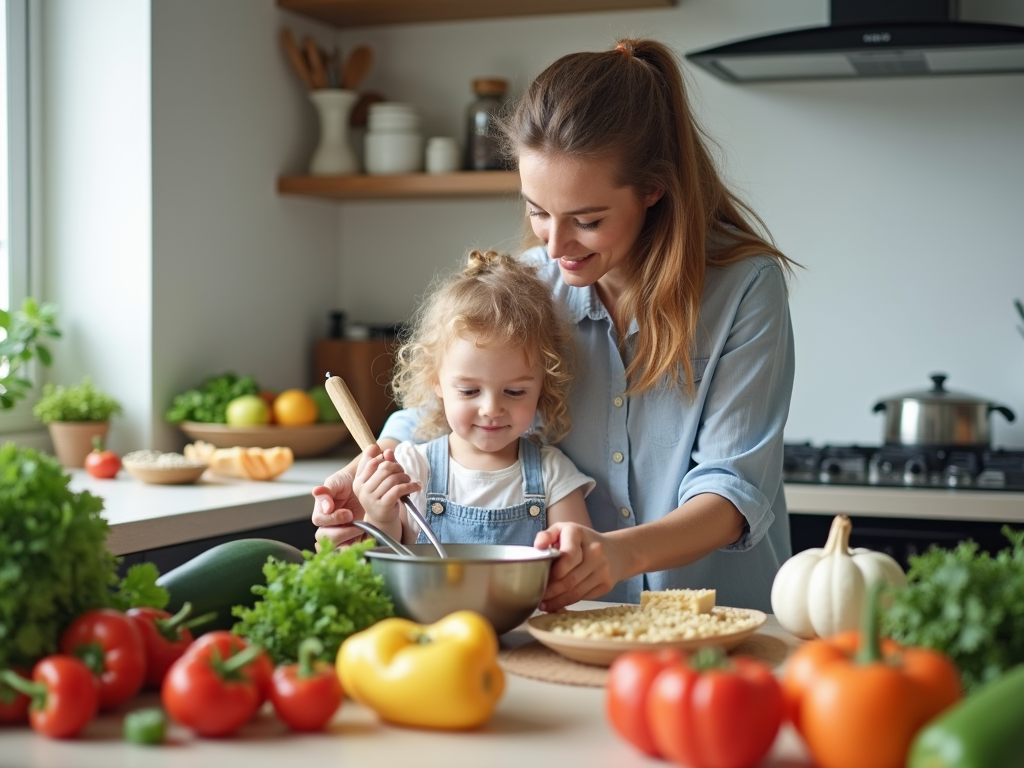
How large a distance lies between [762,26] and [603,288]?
1.68 m

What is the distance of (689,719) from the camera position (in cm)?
86

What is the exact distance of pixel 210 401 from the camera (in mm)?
2947

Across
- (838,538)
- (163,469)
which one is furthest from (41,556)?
(163,469)

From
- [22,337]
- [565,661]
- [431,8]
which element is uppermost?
[431,8]

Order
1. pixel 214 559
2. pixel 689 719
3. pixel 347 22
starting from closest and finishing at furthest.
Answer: pixel 689 719 → pixel 214 559 → pixel 347 22

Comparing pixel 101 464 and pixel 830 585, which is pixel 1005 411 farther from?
pixel 101 464

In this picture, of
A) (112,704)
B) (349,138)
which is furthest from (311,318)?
(112,704)

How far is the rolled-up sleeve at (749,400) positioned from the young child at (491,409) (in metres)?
0.22

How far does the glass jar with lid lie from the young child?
1455 millimetres

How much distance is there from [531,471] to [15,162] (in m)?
1.79

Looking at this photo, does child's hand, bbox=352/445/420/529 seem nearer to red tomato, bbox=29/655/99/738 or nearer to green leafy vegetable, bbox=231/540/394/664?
green leafy vegetable, bbox=231/540/394/664

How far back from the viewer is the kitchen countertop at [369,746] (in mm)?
933

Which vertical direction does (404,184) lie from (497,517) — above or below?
above

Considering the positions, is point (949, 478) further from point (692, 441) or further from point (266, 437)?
point (266, 437)
